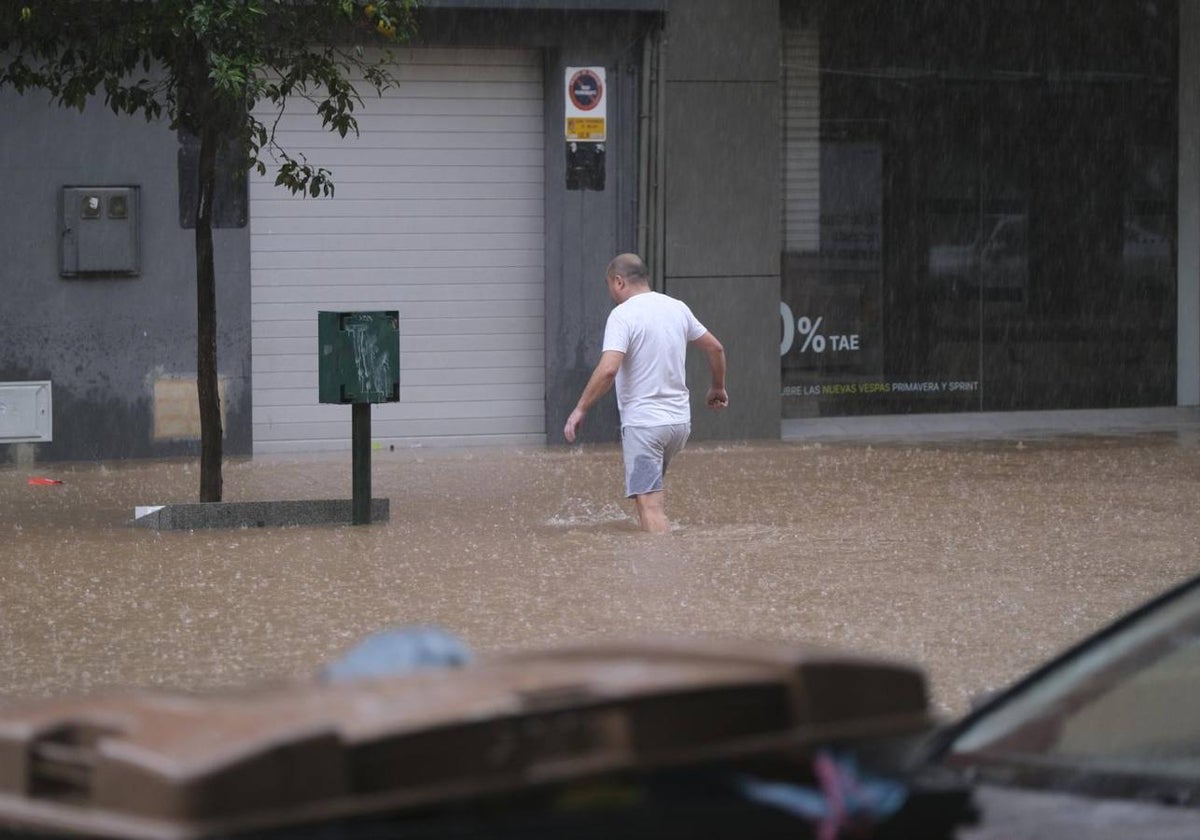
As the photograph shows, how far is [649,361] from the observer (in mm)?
11234

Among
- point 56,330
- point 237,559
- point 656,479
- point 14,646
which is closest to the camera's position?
point 14,646

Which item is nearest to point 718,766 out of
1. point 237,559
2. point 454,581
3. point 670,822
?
point 670,822

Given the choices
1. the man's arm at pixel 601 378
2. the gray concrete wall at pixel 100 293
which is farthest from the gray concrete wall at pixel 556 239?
the man's arm at pixel 601 378

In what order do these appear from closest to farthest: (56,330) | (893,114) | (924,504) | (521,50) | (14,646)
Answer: (14,646), (924,504), (56,330), (521,50), (893,114)

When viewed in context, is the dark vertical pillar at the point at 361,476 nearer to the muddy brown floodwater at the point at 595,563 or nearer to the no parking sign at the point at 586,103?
the muddy brown floodwater at the point at 595,563

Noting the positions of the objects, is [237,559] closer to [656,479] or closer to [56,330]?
[656,479]

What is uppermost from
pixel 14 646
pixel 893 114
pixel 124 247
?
pixel 893 114

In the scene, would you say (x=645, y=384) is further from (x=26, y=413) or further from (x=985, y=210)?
(x=985, y=210)

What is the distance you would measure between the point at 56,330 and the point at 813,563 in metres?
8.22

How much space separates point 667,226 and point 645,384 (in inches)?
233

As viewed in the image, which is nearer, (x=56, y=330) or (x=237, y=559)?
(x=237, y=559)

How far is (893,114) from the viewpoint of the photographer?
716 inches

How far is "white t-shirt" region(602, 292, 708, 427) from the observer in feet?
36.8

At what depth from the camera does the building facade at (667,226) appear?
52.5 ft
